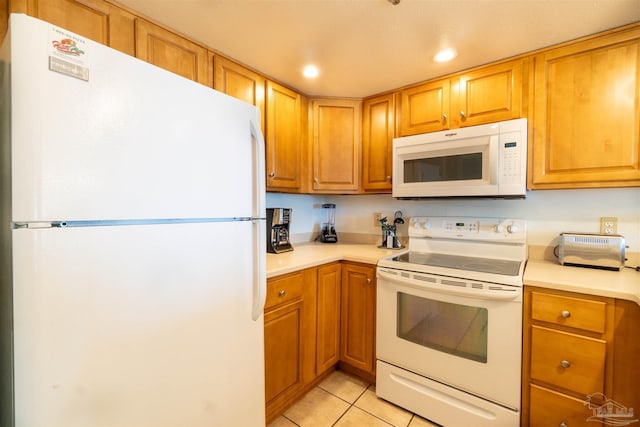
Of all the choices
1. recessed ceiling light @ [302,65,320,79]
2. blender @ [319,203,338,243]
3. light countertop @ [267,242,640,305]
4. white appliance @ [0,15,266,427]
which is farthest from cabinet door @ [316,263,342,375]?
recessed ceiling light @ [302,65,320,79]

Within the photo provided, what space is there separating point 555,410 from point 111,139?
214 centimetres

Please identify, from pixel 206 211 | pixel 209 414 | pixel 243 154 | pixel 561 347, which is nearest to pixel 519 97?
pixel 561 347

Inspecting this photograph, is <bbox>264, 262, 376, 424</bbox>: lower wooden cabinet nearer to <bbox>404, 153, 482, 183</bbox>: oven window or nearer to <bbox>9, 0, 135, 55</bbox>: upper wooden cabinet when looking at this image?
<bbox>404, 153, 482, 183</bbox>: oven window

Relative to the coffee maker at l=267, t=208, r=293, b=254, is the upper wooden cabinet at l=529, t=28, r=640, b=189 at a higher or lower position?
higher

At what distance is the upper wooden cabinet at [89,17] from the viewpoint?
107 cm

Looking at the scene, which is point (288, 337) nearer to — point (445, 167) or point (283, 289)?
point (283, 289)

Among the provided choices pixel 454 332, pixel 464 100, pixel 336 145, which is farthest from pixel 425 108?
pixel 454 332

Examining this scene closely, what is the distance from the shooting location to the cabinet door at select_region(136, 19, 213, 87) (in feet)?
4.44

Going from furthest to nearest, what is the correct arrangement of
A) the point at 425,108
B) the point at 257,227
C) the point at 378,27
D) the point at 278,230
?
1. the point at 278,230
2. the point at 425,108
3. the point at 378,27
4. the point at 257,227

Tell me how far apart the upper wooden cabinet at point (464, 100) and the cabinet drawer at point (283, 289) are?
1.37m

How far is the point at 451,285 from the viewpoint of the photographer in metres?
1.53

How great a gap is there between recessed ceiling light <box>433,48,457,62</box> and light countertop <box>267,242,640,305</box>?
4.35 ft

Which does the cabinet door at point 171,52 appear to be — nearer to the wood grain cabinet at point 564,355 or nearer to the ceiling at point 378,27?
the ceiling at point 378,27

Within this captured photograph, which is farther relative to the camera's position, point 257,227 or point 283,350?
point 283,350
